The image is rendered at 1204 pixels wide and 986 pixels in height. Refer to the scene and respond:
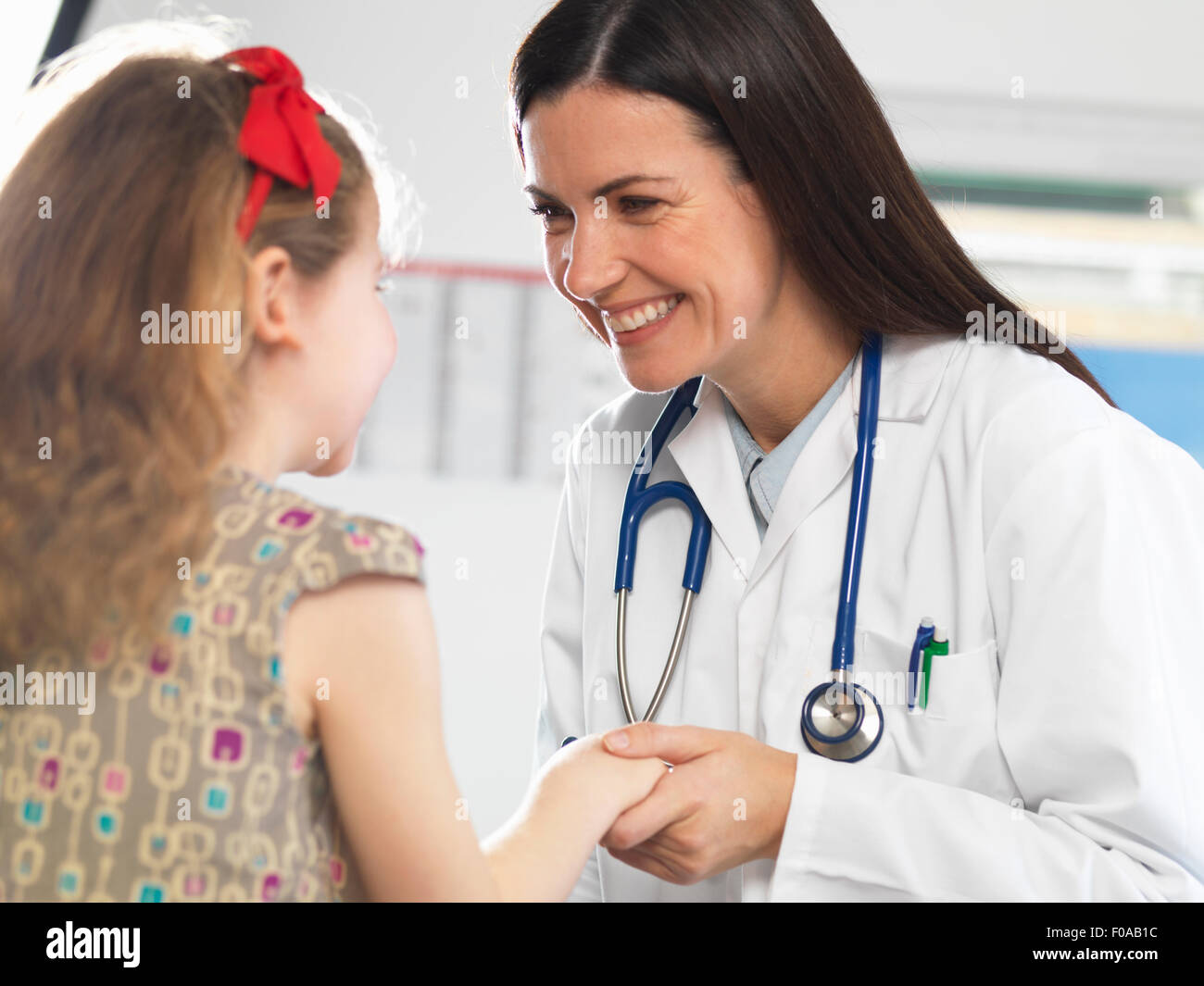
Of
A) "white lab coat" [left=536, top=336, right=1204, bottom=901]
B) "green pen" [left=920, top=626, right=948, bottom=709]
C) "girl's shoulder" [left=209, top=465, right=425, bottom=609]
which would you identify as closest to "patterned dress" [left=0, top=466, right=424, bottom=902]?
"girl's shoulder" [left=209, top=465, right=425, bottom=609]

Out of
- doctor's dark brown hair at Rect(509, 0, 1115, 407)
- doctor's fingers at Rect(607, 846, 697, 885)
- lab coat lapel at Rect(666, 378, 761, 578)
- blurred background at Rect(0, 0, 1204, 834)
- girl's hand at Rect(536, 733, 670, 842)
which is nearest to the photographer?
girl's hand at Rect(536, 733, 670, 842)

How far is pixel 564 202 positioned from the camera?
121 cm

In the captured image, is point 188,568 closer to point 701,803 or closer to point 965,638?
→ point 701,803

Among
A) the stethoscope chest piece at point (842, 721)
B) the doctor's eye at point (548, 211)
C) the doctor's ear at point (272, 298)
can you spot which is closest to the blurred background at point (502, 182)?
the doctor's eye at point (548, 211)

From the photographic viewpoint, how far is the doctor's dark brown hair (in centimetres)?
116

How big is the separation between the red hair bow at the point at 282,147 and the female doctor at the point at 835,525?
421 millimetres

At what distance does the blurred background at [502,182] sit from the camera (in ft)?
8.21

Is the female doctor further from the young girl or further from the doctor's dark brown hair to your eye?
the young girl

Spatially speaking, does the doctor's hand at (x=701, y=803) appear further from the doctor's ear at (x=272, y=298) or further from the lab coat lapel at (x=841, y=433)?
the doctor's ear at (x=272, y=298)

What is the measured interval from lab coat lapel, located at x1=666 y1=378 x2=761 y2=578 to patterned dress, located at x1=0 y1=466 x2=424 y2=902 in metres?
0.60
